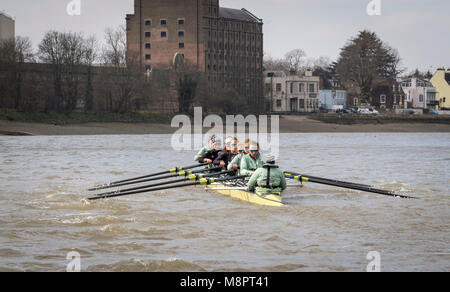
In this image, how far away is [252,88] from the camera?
A: 342ft

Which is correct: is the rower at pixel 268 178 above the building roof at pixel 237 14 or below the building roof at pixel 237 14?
below

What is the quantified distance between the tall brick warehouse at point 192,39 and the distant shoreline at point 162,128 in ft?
64.6

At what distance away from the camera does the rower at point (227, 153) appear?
21.2m

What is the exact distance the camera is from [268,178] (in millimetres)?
16797

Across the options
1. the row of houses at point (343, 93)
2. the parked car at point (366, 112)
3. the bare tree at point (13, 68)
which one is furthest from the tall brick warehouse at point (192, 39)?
the bare tree at point (13, 68)

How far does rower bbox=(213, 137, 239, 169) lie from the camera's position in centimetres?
2116

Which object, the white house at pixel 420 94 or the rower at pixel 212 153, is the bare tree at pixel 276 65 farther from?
the rower at pixel 212 153

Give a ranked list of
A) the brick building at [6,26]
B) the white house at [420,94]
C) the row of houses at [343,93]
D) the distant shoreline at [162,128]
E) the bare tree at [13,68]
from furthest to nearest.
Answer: the white house at [420,94] < the row of houses at [343,93] < the brick building at [6,26] < the bare tree at [13,68] < the distant shoreline at [162,128]

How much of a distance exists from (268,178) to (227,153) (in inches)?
199

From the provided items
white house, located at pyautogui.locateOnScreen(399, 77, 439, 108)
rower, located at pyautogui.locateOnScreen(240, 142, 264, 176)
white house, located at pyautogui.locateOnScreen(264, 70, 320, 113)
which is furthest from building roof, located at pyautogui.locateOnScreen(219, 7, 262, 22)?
rower, located at pyautogui.locateOnScreen(240, 142, 264, 176)

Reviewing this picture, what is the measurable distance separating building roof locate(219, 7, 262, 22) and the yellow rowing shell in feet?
295

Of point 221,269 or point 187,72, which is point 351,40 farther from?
point 221,269

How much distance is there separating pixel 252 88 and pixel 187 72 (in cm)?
2189

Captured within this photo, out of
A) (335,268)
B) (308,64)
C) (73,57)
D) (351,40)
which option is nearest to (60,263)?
(335,268)
